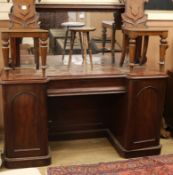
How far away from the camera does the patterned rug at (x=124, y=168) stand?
298 centimetres

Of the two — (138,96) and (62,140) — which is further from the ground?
(138,96)

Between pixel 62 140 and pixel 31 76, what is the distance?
110cm

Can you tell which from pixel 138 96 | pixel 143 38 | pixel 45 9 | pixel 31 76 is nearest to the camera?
pixel 31 76

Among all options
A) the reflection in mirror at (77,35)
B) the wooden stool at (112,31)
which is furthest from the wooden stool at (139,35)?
the reflection in mirror at (77,35)

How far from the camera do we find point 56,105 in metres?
3.57

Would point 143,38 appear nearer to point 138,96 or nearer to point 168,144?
point 138,96

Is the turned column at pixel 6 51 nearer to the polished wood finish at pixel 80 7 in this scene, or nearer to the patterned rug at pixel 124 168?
the polished wood finish at pixel 80 7

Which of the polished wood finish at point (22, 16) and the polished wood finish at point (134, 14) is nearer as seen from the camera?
the polished wood finish at point (22, 16)

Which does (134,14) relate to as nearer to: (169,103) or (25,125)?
(169,103)

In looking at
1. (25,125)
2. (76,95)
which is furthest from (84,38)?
(25,125)

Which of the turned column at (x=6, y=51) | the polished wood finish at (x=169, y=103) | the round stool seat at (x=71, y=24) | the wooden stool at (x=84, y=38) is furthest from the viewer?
the polished wood finish at (x=169, y=103)

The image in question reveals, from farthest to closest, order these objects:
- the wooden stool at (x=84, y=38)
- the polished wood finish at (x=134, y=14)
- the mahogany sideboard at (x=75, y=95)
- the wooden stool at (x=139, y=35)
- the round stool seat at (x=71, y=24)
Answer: the round stool seat at (x=71, y=24) → the polished wood finish at (x=134, y=14) → the wooden stool at (x=84, y=38) → the wooden stool at (x=139, y=35) → the mahogany sideboard at (x=75, y=95)

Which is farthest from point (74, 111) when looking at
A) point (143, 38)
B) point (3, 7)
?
point (3, 7)

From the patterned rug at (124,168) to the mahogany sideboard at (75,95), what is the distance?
13 cm
